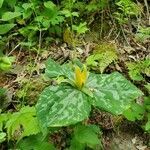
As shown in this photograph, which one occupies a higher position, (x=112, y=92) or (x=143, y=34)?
(x=112, y=92)

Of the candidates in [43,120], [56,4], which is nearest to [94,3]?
[56,4]

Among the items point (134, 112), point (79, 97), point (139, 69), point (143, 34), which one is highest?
point (79, 97)

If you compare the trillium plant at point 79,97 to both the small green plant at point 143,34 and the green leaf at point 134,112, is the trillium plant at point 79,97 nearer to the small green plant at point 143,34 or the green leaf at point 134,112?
the green leaf at point 134,112

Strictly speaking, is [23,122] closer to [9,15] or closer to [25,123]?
[25,123]

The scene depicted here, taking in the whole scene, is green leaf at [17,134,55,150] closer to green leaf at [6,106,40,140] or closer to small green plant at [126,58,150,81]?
green leaf at [6,106,40,140]

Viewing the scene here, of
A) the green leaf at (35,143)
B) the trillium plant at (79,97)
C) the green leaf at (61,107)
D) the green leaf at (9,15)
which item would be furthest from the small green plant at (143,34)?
the green leaf at (35,143)

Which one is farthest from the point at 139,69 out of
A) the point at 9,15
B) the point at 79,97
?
the point at 9,15
